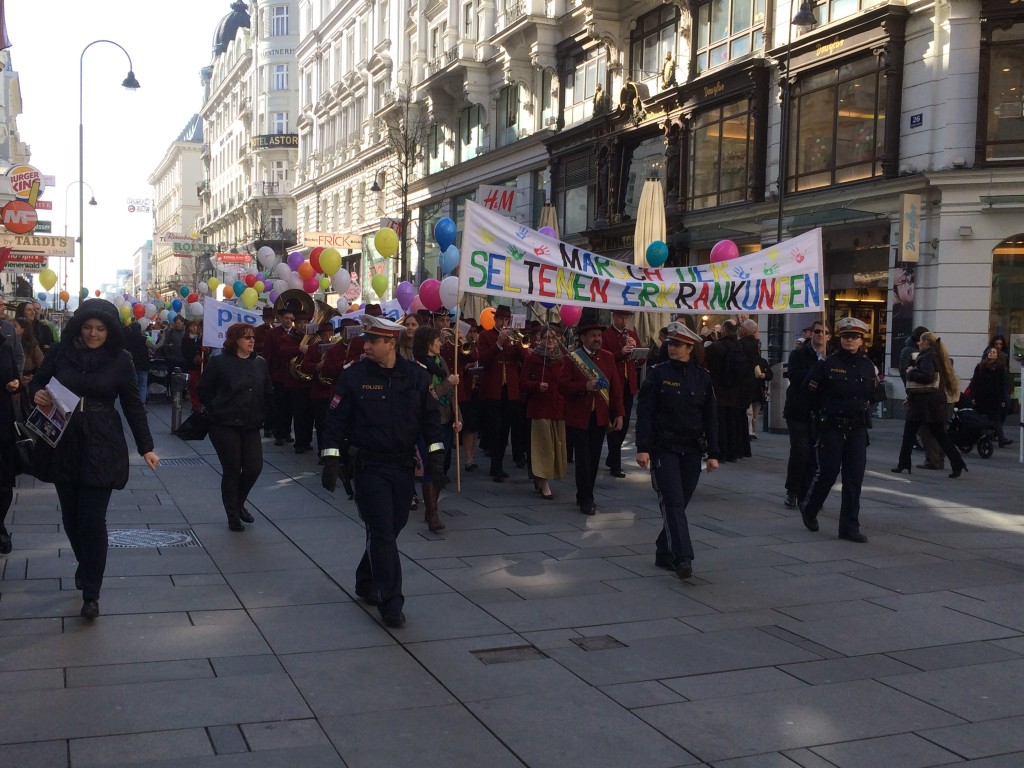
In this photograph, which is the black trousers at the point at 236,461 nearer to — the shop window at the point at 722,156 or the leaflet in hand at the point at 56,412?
the leaflet in hand at the point at 56,412

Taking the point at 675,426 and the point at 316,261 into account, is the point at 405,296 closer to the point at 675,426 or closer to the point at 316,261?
the point at 316,261

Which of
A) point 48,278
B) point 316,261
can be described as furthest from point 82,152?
point 316,261

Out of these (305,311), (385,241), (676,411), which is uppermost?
(385,241)

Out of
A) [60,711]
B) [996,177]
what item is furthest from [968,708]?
[996,177]

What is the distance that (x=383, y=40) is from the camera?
46125 millimetres

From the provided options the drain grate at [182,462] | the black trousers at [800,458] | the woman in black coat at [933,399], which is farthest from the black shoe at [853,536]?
the drain grate at [182,462]

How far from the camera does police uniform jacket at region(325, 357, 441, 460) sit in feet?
20.6

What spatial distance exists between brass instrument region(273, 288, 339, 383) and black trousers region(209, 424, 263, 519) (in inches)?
163

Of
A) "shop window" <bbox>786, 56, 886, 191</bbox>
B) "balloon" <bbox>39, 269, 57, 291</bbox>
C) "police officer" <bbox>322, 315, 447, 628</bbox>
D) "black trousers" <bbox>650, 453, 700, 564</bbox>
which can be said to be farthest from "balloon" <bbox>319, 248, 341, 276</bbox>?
"balloon" <bbox>39, 269, 57, 291</bbox>

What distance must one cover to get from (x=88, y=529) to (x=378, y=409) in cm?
178

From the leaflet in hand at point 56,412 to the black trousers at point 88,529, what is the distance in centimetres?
31

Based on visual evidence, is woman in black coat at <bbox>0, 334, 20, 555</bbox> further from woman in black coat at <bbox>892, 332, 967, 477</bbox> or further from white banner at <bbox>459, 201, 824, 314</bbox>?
woman in black coat at <bbox>892, 332, 967, 477</bbox>

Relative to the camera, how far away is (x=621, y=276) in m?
10.3

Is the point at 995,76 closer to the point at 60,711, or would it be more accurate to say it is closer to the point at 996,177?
the point at 996,177
